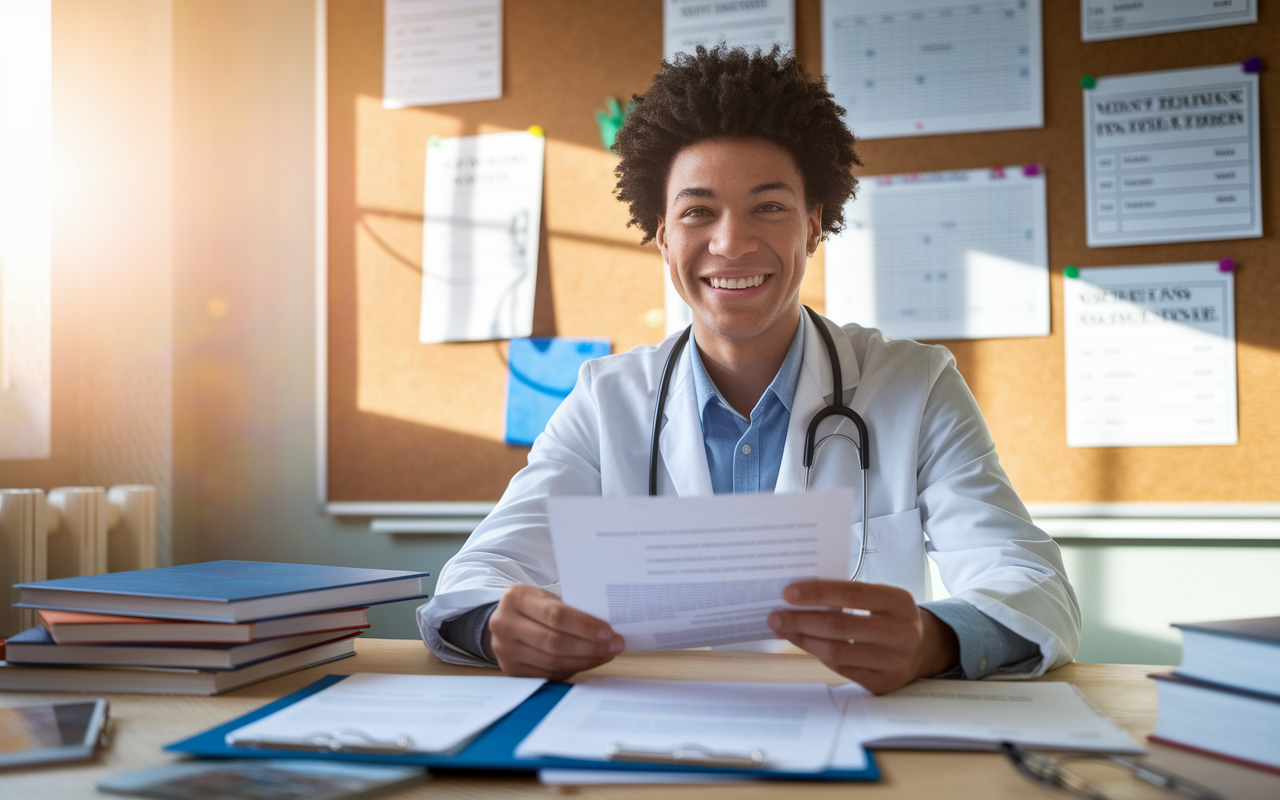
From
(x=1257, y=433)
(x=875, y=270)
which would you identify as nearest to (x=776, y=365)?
(x=875, y=270)

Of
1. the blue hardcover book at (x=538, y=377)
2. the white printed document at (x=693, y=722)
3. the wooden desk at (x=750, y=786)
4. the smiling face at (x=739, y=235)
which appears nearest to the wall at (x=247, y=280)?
the blue hardcover book at (x=538, y=377)

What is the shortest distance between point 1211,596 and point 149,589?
6.44ft

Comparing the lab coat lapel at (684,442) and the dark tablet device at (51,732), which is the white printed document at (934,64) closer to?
the lab coat lapel at (684,442)

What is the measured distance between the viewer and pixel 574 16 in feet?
7.16

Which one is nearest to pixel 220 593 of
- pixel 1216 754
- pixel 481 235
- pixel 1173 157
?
pixel 1216 754

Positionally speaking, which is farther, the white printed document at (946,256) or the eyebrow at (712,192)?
the white printed document at (946,256)

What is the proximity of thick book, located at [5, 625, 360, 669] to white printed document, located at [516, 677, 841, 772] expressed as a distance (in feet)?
1.04

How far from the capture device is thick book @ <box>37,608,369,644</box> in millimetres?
834

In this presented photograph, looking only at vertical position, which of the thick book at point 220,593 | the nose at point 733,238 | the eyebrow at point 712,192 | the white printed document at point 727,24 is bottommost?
the thick book at point 220,593

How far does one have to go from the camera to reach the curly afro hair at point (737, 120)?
1377mm

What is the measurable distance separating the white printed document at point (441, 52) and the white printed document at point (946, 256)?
0.99 meters

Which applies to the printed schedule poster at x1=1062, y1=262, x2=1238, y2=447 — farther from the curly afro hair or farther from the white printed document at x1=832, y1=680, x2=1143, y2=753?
the white printed document at x1=832, y1=680, x2=1143, y2=753

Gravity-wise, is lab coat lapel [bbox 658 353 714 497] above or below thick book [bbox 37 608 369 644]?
above

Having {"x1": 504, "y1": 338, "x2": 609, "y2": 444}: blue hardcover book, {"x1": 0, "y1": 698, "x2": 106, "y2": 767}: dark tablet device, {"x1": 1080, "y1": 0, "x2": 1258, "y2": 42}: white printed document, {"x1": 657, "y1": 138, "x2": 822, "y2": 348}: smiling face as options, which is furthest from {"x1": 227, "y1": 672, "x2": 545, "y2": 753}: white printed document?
{"x1": 1080, "y1": 0, "x2": 1258, "y2": 42}: white printed document
